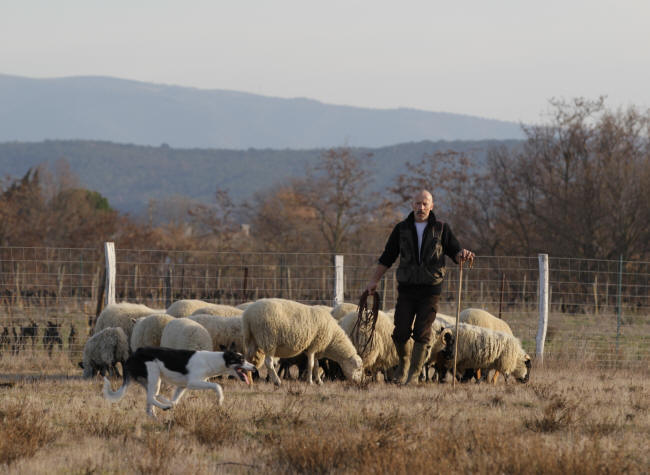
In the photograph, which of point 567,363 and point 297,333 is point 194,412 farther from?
point 567,363

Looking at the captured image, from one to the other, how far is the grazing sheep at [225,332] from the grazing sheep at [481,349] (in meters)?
2.43

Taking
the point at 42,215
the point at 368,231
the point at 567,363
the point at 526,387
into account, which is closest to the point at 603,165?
the point at 368,231

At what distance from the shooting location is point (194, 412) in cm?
780

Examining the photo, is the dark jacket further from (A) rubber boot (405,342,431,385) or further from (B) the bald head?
(A) rubber boot (405,342,431,385)

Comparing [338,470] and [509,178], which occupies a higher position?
[509,178]

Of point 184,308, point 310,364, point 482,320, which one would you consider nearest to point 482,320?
point 482,320

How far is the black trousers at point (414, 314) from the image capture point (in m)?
9.92

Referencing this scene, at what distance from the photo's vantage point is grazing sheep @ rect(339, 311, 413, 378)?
38.3 ft

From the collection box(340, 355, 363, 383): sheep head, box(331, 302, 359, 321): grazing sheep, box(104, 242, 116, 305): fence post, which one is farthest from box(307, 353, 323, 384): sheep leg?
box(104, 242, 116, 305): fence post

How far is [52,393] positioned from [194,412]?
2.26 meters

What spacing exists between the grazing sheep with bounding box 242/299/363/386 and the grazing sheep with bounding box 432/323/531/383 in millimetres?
1080

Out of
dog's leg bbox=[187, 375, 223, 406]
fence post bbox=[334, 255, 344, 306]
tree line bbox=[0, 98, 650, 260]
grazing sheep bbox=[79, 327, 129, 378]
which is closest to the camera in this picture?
dog's leg bbox=[187, 375, 223, 406]

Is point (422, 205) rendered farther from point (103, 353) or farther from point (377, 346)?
point (103, 353)

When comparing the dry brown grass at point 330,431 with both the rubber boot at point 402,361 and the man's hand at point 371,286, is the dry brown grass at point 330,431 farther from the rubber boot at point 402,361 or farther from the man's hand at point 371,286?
the man's hand at point 371,286
